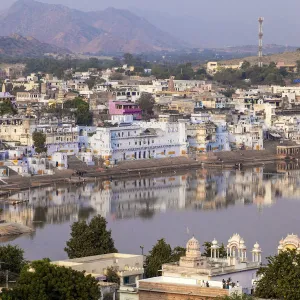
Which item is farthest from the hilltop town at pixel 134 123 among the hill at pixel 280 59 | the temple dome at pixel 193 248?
the temple dome at pixel 193 248

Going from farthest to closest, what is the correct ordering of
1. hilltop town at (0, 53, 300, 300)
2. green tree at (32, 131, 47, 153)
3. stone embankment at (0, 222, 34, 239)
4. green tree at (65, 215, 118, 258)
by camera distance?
green tree at (32, 131, 47, 153), stone embankment at (0, 222, 34, 239), green tree at (65, 215, 118, 258), hilltop town at (0, 53, 300, 300)

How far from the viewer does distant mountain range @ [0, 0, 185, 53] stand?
138m

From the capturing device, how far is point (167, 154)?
3250 centimetres

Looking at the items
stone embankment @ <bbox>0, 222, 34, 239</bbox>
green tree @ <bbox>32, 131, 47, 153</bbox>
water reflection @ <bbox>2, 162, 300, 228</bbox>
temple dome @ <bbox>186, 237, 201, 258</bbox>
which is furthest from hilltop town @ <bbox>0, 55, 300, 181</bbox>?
temple dome @ <bbox>186, 237, 201, 258</bbox>

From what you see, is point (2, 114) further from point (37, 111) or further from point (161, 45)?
point (161, 45)

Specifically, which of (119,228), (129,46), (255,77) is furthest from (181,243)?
Answer: (129,46)

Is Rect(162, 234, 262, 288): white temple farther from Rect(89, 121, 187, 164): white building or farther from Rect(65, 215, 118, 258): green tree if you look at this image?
Rect(89, 121, 187, 164): white building

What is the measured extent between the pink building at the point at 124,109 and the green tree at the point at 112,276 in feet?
78.0

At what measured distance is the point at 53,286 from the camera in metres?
10.7

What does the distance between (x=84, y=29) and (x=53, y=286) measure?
138m

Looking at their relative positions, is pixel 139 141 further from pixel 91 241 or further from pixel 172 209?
pixel 91 241

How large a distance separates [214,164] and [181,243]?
15.2 meters

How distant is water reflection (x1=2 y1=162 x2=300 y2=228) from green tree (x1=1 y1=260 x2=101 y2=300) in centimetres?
974

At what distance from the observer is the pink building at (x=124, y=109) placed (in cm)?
3650
